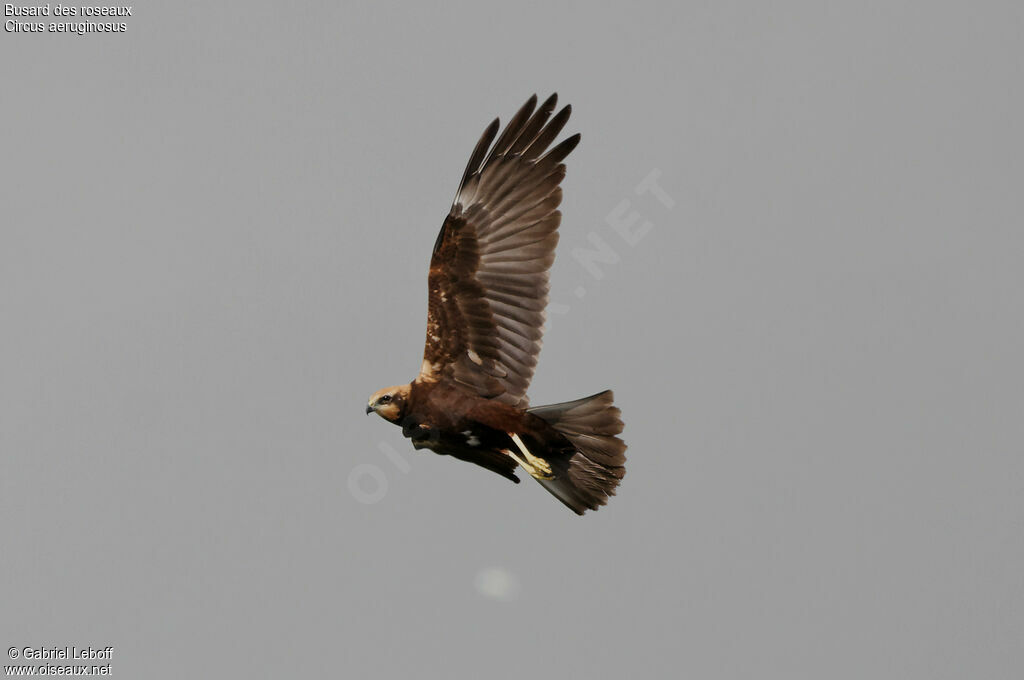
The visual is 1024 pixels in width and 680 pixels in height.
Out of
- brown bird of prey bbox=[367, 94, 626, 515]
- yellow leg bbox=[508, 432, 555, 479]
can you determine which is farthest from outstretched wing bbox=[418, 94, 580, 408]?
yellow leg bbox=[508, 432, 555, 479]

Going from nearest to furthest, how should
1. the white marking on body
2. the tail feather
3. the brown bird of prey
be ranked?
the tail feather, the brown bird of prey, the white marking on body

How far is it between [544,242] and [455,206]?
2.58 feet

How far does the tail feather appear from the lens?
12.1 m

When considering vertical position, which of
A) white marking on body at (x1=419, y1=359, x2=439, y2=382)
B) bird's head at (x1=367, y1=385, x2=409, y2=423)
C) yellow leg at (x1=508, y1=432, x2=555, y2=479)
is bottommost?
yellow leg at (x1=508, y1=432, x2=555, y2=479)

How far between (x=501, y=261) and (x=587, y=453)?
172 centimetres

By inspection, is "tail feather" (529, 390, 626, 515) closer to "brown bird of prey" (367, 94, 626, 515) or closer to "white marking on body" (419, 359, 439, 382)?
"brown bird of prey" (367, 94, 626, 515)

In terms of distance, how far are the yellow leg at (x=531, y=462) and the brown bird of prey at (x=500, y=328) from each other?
0.04 ft

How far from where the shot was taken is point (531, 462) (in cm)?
1220

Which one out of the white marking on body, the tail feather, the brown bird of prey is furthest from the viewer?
the white marking on body

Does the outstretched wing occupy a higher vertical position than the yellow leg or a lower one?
higher

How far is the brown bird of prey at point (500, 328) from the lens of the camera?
40.1 ft

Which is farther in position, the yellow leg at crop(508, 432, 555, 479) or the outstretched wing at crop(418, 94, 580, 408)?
the outstretched wing at crop(418, 94, 580, 408)

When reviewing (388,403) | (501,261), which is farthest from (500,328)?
(388,403)

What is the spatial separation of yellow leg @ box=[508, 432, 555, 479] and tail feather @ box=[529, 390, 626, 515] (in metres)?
0.12
